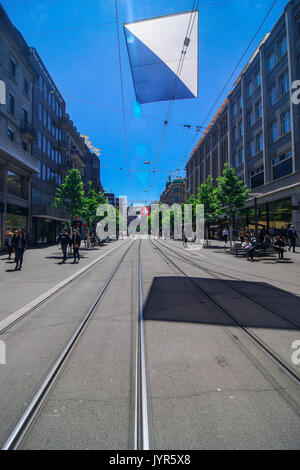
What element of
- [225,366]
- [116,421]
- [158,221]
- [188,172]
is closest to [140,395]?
[116,421]

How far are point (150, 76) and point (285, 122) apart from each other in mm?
19541

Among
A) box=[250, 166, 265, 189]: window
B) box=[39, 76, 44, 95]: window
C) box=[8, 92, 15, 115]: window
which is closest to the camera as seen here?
box=[8, 92, 15, 115]: window

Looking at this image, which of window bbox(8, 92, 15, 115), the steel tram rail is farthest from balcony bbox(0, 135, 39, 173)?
the steel tram rail

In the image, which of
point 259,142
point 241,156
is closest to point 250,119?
point 259,142

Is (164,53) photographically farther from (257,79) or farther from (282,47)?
(257,79)

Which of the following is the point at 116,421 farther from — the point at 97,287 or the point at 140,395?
the point at 97,287

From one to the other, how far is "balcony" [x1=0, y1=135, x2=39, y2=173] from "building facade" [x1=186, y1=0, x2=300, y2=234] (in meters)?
14.6

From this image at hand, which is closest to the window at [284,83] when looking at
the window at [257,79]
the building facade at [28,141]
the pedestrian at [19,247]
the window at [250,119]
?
the window at [257,79]

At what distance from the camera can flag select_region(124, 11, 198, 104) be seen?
26.2 feet

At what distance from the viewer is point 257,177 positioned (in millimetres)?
29078

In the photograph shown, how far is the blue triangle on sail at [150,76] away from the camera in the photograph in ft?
27.3
